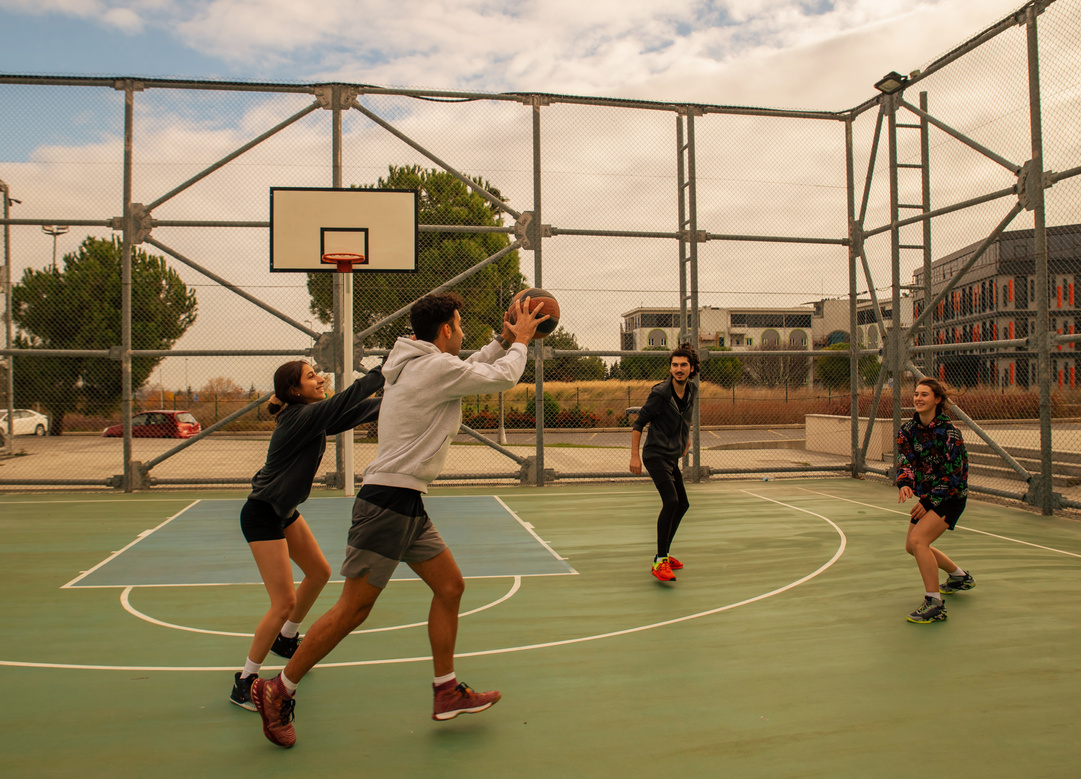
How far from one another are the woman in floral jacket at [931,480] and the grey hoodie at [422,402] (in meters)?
3.21

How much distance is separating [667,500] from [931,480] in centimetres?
191

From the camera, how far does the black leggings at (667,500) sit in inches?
233

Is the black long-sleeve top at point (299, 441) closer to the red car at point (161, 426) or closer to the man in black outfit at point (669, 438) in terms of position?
the man in black outfit at point (669, 438)

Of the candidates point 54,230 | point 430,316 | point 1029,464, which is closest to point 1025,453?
point 1029,464

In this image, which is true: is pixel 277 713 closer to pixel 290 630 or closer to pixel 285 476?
pixel 290 630

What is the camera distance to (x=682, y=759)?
3.09m

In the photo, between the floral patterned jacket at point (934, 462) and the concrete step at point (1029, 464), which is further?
the concrete step at point (1029, 464)

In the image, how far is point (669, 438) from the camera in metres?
6.09

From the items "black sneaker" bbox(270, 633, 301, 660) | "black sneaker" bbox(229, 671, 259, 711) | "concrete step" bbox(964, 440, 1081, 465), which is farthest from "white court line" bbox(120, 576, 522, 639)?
"concrete step" bbox(964, 440, 1081, 465)

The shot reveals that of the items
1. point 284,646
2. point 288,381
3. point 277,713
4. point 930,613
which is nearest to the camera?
point 277,713

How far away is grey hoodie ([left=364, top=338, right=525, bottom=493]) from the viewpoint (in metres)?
3.17

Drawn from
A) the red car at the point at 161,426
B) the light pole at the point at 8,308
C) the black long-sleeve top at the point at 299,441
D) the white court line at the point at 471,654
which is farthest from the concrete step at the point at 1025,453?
the light pole at the point at 8,308

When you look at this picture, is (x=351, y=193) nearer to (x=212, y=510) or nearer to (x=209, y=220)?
(x=209, y=220)

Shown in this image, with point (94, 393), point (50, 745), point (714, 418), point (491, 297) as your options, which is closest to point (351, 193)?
point (491, 297)
